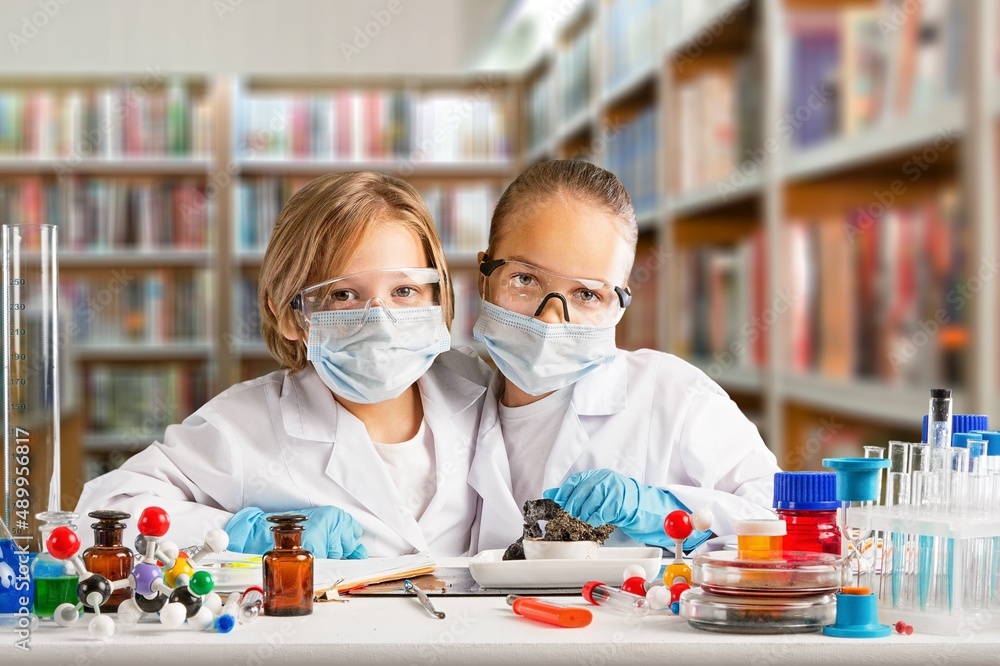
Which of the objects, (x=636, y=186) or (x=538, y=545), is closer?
(x=538, y=545)

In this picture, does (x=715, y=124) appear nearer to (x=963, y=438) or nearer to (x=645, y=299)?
(x=645, y=299)

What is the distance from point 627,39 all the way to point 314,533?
2.72 meters

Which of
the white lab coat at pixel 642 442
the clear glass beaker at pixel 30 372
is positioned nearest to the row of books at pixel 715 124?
the white lab coat at pixel 642 442

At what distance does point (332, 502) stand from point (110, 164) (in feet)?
13.7

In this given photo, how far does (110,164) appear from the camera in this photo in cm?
516

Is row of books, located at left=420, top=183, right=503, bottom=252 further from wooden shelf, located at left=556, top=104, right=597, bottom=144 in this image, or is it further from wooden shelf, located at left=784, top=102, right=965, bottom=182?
wooden shelf, located at left=784, top=102, right=965, bottom=182

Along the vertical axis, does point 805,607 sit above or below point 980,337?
Answer: below

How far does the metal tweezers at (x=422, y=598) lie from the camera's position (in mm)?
979

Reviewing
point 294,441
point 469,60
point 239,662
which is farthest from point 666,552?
point 469,60

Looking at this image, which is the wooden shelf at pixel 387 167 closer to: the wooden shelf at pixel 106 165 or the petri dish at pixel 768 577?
the wooden shelf at pixel 106 165

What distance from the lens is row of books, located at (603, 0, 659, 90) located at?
340 centimetres

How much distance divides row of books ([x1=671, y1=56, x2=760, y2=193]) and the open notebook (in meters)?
1.78

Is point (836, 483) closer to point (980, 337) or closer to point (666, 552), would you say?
point (666, 552)

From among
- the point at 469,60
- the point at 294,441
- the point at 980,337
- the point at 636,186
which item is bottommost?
the point at 294,441
